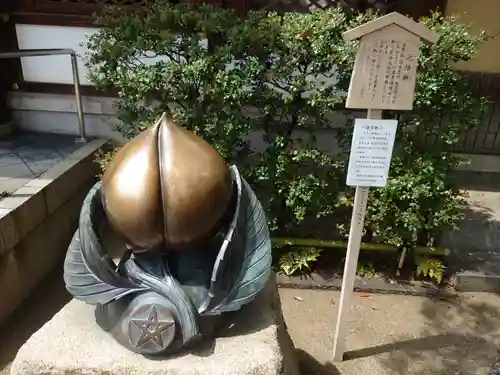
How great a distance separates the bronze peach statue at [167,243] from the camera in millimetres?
1818

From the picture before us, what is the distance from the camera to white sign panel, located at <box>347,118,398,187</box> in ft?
8.85

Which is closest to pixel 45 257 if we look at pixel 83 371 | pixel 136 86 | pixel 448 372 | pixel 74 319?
pixel 136 86

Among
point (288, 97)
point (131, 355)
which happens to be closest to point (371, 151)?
point (288, 97)

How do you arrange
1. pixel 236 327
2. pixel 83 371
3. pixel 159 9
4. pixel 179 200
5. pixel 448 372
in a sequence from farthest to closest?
1. pixel 159 9
2. pixel 448 372
3. pixel 236 327
4. pixel 83 371
5. pixel 179 200

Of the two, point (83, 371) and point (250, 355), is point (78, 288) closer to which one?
point (83, 371)

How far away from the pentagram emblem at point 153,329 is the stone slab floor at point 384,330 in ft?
4.88

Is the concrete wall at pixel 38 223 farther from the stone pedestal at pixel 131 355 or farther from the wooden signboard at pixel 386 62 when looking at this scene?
the wooden signboard at pixel 386 62

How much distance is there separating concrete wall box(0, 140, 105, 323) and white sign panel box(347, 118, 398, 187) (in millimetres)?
2511

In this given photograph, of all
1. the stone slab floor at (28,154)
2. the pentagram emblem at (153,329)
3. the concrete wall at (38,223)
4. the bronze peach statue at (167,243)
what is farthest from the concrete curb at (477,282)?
the stone slab floor at (28,154)

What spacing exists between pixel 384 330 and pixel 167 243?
2.37m

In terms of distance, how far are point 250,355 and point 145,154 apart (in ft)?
3.06

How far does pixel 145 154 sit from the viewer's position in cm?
184

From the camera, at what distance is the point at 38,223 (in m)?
3.88

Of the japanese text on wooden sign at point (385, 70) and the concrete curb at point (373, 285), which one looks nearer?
the japanese text on wooden sign at point (385, 70)
